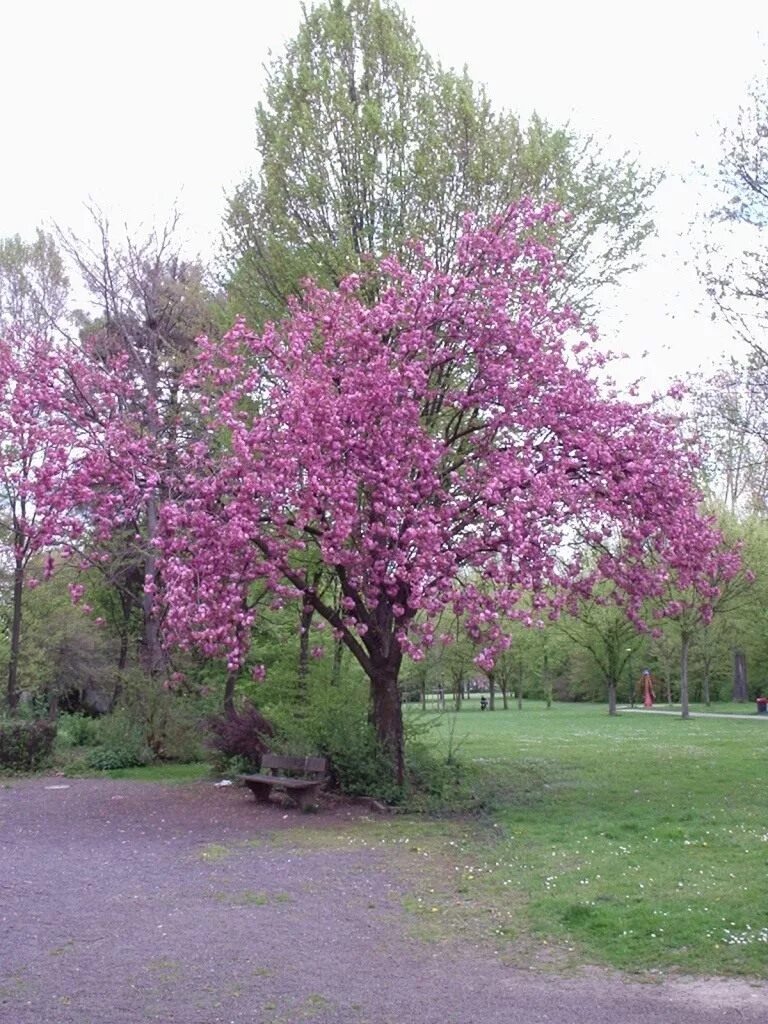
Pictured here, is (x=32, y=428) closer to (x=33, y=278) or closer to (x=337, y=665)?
(x=337, y=665)

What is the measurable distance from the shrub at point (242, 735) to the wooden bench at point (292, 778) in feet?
3.23

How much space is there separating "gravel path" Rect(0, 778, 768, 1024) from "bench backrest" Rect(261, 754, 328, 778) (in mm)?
2415

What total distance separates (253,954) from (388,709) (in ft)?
26.4

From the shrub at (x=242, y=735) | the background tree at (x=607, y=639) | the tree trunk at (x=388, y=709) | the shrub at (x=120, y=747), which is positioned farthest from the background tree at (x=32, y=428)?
the background tree at (x=607, y=639)

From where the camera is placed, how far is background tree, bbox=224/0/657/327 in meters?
18.8

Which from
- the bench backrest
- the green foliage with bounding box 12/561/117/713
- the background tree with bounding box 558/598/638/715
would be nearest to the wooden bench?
the bench backrest

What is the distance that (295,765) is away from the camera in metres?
14.6

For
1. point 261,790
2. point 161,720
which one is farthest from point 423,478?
point 161,720

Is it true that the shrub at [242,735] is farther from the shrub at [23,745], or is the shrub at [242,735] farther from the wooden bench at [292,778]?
the shrub at [23,745]

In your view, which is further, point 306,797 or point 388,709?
point 388,709

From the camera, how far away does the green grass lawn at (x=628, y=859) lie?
6.97 metres

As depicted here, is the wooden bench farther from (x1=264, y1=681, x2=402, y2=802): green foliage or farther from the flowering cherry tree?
the flowering cherry tree

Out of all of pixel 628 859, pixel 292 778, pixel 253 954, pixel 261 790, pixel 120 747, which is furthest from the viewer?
pixel 120 747

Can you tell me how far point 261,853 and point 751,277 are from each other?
10734 mm
